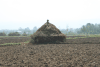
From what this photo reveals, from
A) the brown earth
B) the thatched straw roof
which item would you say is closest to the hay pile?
the thatched straw roof

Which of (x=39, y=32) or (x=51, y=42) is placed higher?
(x=39, y=32)

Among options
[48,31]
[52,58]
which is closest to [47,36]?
[48,31]

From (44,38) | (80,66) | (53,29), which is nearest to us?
(80,66)

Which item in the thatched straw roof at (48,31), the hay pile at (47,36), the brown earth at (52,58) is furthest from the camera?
the thatched straw roof at (48,31)

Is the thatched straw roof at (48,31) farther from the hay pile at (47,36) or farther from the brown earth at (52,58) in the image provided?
the brown earth at (52,58)

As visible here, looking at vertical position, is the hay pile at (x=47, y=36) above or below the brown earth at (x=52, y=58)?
above

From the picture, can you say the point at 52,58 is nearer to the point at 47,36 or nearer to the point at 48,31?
the point at 47,36

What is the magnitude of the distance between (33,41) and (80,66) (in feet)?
41.6

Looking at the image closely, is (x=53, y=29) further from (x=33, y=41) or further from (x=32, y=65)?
(x=32, y=65)

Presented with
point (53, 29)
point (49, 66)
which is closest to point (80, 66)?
point (49, 66)

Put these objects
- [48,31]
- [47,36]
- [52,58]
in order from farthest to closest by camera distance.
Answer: [48,31] → [47,36] → [52,58]

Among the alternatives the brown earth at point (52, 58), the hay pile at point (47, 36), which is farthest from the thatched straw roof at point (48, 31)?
the brown earth at point (52, 58)

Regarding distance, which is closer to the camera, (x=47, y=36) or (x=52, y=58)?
(x=52, y=58)

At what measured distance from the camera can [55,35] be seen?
700 inches
